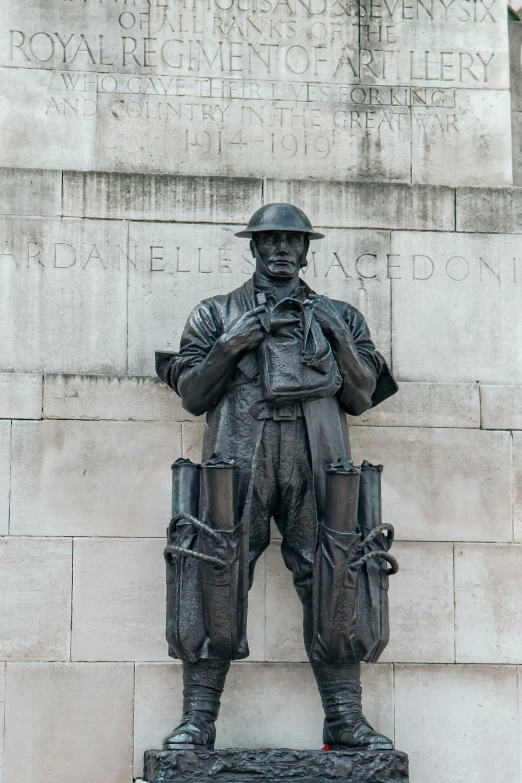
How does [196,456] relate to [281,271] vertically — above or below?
below

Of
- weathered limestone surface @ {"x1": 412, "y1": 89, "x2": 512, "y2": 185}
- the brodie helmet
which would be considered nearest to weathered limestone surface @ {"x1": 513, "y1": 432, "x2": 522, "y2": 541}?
weathered limestone surface @ {"x1": 412, "y1": 89, "x2": 512, "y2": 185}

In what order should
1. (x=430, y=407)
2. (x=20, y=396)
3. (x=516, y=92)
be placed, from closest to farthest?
(x=20, y=396), (x=430, y=407), (x=516, y=92)

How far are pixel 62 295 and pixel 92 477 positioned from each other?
144 cm

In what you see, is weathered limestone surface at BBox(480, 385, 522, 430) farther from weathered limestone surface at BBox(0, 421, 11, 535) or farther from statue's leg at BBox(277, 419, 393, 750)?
weathered limestone surface at BBox(0, 421, 11, 535)

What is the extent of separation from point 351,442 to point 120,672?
8.09 feet

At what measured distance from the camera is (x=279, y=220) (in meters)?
11.9

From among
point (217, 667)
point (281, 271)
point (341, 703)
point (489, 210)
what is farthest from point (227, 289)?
point (341, 703)

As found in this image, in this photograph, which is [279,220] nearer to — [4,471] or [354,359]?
[354,359]

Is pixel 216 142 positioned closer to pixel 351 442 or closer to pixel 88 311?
pixel 88 311

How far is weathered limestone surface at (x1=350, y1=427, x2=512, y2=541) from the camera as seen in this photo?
12828 millimetres

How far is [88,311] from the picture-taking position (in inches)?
508

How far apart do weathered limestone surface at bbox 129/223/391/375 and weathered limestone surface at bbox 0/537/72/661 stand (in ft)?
5.15

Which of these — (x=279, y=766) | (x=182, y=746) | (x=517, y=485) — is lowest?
(x=279, y=766)

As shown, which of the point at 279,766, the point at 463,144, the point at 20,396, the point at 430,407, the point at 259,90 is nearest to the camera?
the point at 279,766
